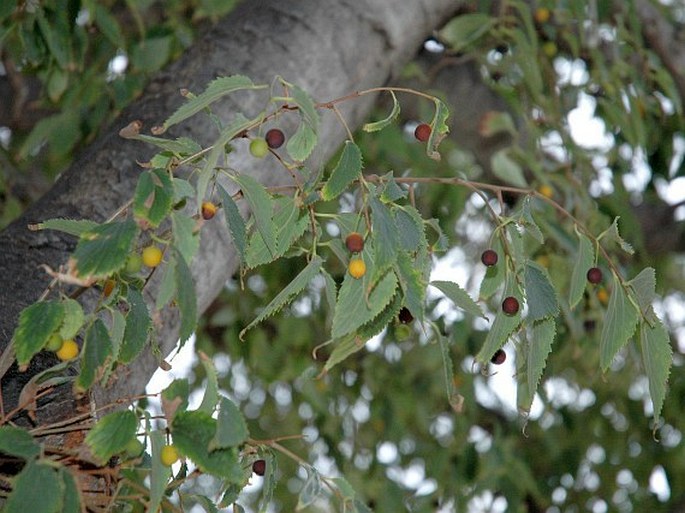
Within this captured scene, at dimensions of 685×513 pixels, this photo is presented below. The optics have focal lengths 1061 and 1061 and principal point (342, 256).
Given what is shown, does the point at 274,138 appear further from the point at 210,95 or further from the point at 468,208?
the point at 468,208

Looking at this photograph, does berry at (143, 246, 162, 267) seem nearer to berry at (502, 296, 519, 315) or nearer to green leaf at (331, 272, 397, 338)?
green leaf at (331, 272, 397, 338)

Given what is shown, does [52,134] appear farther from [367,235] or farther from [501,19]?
[367,235]

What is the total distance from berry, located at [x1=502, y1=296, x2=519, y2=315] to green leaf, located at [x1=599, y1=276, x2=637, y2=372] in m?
0.08

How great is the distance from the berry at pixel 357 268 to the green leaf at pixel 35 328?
0.68 feet

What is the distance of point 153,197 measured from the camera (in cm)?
67

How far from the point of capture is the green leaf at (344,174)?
768 mm

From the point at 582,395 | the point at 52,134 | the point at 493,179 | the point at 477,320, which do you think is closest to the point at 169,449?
the point at 52,134

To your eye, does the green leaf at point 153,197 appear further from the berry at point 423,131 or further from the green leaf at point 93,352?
the berry at point 423,131

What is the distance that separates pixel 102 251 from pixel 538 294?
1.15 feet

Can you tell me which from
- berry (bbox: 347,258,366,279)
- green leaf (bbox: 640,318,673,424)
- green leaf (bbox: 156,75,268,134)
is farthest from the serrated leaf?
green leaf (bbox: 640,318,673,424)

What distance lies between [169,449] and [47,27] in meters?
0.90

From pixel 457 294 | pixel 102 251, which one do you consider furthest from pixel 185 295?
pixel 457 294

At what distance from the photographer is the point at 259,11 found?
1.35 meters

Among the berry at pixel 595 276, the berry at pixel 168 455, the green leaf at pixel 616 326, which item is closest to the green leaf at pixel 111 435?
the berry at pixel 168 455
